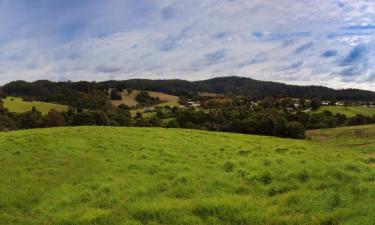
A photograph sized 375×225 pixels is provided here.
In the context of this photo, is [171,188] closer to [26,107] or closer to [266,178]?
[266,178]

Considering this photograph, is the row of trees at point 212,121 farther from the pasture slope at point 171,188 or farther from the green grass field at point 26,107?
the pasture slope at point 171,188

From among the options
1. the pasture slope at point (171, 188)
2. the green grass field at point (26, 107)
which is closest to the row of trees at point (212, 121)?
the green grass field at point (26, 107)

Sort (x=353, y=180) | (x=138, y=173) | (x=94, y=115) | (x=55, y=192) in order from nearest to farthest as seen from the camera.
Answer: (x=353, y=180) < (x=55, y=192) < (x=138, y=173) < (x=94, y=115)

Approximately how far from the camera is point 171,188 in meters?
14.2

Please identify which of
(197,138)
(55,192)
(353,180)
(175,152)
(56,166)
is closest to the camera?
(353,180)

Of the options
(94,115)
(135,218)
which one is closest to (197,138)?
(135,218)

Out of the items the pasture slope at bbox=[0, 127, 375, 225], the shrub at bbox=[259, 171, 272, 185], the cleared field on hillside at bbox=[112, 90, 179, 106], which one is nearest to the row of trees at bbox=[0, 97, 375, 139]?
the cleared field on hillside at bbox=[112, 90, 179, 106]

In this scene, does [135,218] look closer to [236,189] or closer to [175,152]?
[236,189]

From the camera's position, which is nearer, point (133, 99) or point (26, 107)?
point (26, 107)

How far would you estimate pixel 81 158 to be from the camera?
22281 mm

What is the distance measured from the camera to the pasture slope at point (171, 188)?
10500 mm

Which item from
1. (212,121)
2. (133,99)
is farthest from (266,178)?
(133,99)

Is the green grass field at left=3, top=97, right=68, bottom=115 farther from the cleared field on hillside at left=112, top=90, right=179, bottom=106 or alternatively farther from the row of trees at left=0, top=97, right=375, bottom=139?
the cleared field on hillside at left=112, top=90, right=179, bottom=106

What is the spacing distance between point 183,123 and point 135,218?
8130cm
